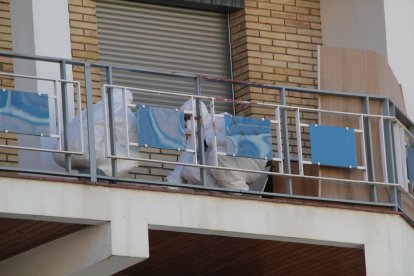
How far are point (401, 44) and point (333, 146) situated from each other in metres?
2.55

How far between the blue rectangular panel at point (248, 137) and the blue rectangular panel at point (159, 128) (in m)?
0.51

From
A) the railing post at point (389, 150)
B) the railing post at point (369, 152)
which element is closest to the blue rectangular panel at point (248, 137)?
the railing post at point (369, 152)

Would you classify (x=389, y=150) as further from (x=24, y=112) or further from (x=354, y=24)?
(x=24, y=112)

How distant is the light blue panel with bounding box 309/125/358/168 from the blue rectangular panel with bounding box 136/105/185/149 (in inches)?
55.5

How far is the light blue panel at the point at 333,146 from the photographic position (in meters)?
18.9

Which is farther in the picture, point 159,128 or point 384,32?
point 384,32

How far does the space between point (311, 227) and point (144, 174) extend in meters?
1.91

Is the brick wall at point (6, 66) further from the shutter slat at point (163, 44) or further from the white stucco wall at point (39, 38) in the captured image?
the shutter slat at point (163, 44)

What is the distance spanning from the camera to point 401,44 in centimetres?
2116

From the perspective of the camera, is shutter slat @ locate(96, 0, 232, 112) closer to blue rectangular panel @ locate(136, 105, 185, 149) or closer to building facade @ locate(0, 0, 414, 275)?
building facade @ locate(0, 0, 414, 275)

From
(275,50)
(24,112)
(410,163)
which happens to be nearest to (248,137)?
(410,163)

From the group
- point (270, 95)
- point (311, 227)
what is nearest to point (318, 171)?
point (311, 227)

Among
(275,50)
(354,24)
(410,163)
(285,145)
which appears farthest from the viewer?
(354,24)

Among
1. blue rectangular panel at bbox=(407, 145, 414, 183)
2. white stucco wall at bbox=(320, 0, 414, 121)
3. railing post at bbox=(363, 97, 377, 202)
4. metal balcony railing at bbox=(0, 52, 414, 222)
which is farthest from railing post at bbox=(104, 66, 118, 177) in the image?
white stucco wall at bbox=(320, 0, 414, 121)
